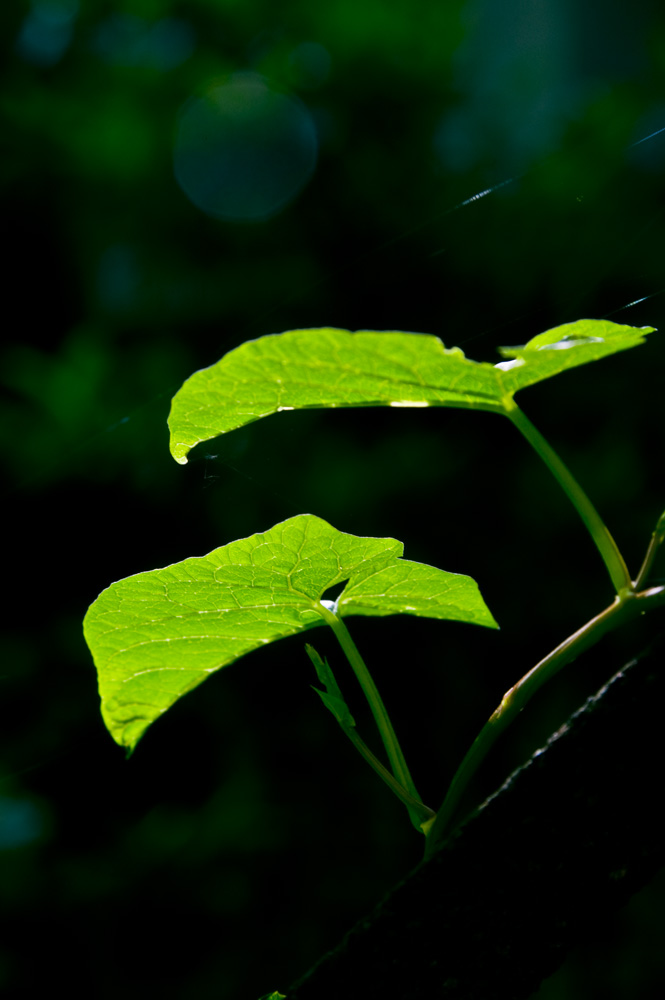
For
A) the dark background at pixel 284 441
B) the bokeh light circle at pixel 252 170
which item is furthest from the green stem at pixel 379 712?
the bokeh light circle at pixel 252 170

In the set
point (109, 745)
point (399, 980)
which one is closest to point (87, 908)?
point (109, 745)

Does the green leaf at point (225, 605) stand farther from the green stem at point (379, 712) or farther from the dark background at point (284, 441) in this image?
the dark background at point (284, 441)

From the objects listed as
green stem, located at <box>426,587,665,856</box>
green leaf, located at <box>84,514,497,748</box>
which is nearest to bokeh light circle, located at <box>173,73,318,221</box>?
green leaf, located at <box>84,514,497,748</box>

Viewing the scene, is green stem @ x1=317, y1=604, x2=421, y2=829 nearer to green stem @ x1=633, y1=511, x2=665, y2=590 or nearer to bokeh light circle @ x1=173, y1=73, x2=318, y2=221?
green stem @ x1=633, y1=511, x2=665, y2=590

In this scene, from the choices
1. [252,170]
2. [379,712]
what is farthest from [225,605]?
[252,170]

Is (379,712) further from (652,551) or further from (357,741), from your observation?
(652,551)
